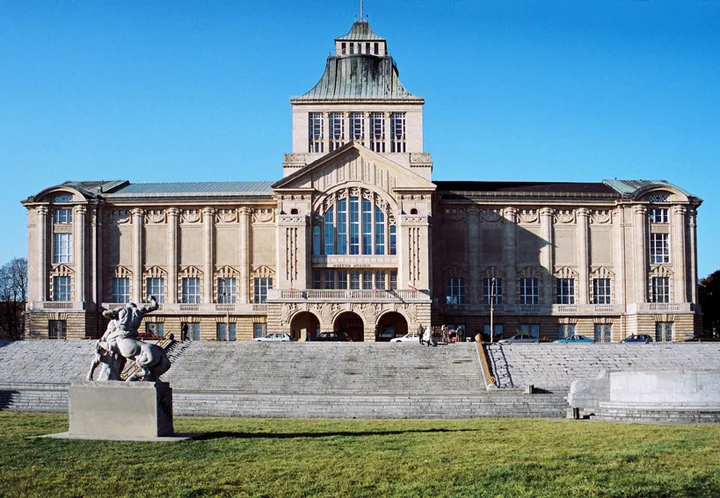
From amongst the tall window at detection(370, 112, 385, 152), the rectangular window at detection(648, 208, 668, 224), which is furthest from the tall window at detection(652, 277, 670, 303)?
the tall window at detection(370, 112, 385, 152)

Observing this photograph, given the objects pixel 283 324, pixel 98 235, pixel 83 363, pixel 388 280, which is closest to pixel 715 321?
pixel 388 280

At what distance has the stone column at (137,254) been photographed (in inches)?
3157

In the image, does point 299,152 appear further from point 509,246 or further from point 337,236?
point 509,246

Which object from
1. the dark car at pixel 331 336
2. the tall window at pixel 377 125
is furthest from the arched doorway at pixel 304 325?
the tall window at pixel 377 125

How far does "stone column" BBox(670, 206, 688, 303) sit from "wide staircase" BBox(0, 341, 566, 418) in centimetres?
2726

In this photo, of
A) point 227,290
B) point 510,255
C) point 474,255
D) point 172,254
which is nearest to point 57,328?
point 172,254

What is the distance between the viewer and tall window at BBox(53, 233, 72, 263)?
79562mm

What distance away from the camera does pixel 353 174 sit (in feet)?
252

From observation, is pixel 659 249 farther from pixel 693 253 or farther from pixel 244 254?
pixel 244 254

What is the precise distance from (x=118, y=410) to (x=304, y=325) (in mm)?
48794

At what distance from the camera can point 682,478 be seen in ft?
66.1

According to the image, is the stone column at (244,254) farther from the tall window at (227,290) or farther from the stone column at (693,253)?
the stone column at (693,253)

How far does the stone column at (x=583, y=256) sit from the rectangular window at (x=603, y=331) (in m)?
2.20

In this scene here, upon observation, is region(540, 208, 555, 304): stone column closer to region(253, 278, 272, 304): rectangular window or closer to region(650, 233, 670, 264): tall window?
region(650, 233, 670, 264): tall window
